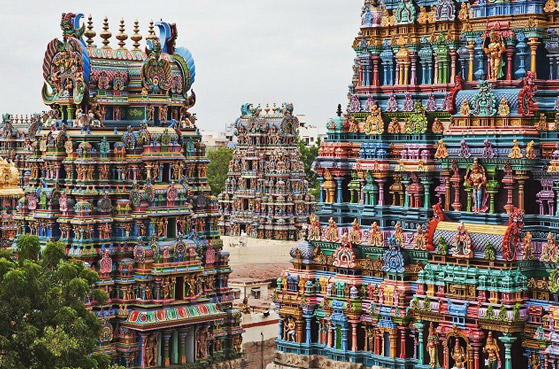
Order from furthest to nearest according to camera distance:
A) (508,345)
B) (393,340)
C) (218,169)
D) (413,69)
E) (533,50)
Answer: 1. (218,169)
2. (413,69)
3. (393,340)
4. (533,50)
5. (508,345)

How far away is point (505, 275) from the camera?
3447cm

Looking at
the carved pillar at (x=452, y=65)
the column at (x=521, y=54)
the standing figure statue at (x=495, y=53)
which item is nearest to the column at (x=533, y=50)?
the column at (x=521, y=54)

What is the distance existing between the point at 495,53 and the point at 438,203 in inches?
147

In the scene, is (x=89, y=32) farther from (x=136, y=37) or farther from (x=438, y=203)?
(x=438, y=203)

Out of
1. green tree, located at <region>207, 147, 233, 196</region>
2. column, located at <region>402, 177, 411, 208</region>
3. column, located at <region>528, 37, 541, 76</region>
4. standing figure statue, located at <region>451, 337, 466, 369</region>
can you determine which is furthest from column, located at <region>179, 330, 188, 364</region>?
green tree, located at <region>207, 147, 233, 196</region>

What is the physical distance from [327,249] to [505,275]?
666cm

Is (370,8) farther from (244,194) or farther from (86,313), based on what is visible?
(244,194)

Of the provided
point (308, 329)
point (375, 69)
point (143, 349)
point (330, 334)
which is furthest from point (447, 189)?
point (143, 349)

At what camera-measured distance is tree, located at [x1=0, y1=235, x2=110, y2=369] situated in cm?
3284

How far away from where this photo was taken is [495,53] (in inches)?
1432

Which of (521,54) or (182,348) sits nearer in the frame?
(521,54)

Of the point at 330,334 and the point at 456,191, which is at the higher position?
the point at 456,191

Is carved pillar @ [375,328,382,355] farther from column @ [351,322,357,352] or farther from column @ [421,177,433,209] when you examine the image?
column @ [421,177,433,209]

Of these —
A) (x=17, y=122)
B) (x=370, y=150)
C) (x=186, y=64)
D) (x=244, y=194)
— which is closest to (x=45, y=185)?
(x=186, y=64)
